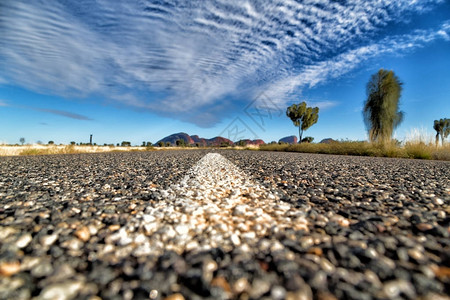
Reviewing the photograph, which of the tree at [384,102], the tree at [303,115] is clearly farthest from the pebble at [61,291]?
the tree at [303,115]

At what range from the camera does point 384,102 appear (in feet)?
47.5

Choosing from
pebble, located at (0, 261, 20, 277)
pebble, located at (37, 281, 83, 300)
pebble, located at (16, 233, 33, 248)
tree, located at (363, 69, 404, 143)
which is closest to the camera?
pebble, located at (37, 281, 83, 300)

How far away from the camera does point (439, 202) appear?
5.53 feet

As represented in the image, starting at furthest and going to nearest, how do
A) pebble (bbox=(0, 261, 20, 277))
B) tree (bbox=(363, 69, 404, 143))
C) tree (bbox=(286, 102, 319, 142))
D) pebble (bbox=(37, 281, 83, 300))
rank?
tree (bbox=(286, 102, 319, 142)), tree (bbox=(363, 69, 404, 143)), pebble (bbox=(0, 261, 20, 277)), pebble (bbox=(37, 281, 83, 300))

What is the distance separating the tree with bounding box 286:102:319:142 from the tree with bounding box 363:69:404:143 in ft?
46.9

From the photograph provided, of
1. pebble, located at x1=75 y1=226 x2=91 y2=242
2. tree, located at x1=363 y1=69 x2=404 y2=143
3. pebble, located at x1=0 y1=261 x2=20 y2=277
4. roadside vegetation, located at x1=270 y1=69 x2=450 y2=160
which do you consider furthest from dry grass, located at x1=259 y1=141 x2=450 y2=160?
pebble, located at x1=0 y1=261 x2=20 y2=277

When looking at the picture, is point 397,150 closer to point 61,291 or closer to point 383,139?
point 383,139

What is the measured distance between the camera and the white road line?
3.41 feet

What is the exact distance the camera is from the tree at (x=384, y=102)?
569 inches

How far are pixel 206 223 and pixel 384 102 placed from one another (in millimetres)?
18088

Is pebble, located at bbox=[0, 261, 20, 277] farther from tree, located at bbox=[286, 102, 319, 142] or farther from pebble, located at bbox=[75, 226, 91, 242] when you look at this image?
tree, located at bbox=[286, 102, 319, 142]

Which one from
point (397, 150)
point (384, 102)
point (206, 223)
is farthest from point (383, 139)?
point (206, 223)

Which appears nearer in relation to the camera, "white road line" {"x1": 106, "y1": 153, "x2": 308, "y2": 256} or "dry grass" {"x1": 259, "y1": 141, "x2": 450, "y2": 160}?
"white road line" {"x1": 106, "y1": 153, "x2": 308, "y2": 256}

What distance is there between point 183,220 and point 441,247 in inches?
54.0
